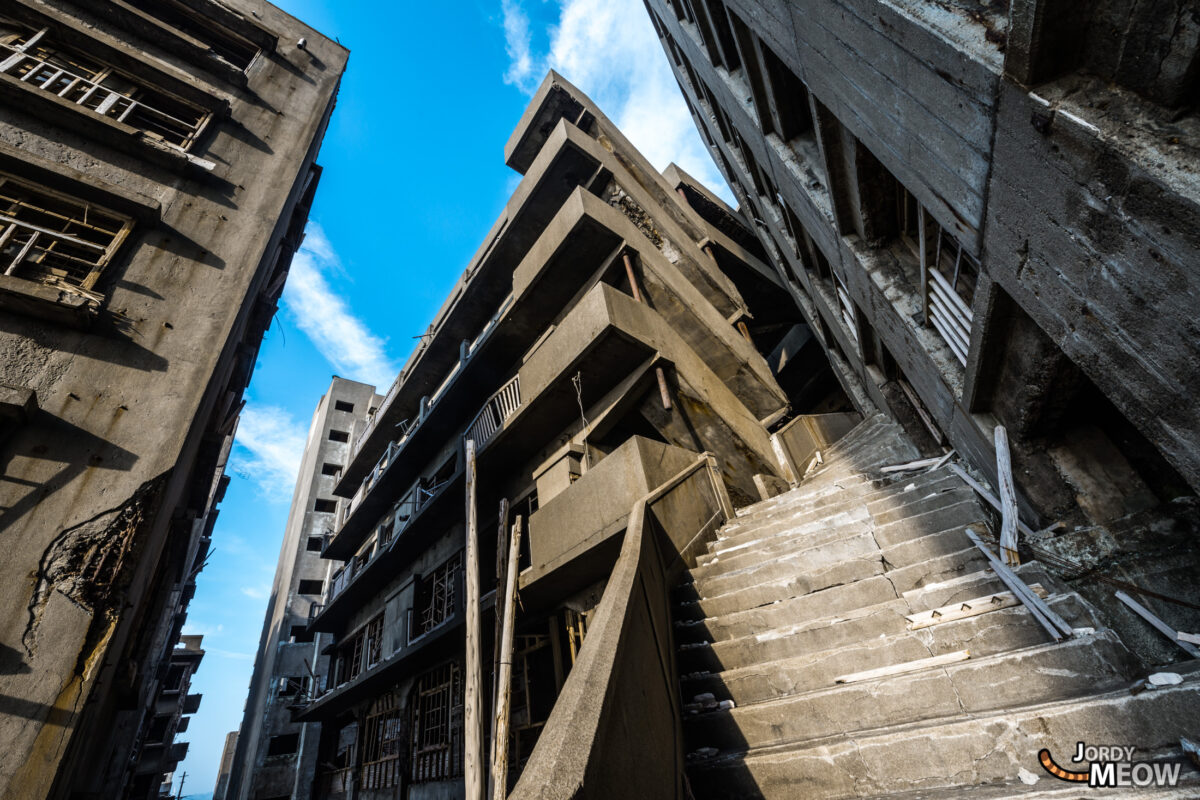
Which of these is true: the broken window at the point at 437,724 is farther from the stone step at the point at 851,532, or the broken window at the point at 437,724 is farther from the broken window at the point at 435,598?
the stone step at the point at 851,532

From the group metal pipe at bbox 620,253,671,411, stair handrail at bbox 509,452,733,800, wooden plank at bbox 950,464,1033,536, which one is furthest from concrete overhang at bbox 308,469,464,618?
wooden plank at bbox 950,464,1033,536

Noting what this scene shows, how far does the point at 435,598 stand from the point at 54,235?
1043 cm

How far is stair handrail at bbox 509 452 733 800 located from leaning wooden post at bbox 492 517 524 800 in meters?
1.27

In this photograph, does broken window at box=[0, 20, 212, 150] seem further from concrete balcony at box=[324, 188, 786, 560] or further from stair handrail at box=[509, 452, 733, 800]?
stair handrail at box=[509, 452, 733, 800]

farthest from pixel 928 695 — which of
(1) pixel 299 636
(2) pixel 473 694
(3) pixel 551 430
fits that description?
(1) pixel 299 636

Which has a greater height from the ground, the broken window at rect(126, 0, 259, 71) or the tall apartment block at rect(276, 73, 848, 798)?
the broken window at rect(126, 0, 259, 71)

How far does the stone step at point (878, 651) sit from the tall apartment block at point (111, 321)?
6.40m

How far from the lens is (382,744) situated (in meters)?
12.6

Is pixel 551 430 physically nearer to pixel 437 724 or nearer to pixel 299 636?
pixel 437 724

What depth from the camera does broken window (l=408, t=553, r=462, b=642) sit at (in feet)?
39.1

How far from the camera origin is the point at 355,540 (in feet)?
66.3

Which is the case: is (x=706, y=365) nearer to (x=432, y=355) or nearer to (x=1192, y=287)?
(x=1192, y=287)

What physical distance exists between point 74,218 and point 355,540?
1605 centimetres

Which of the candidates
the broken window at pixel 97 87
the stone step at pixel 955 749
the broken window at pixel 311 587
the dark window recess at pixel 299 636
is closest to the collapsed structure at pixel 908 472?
the stone step at pixel 955 749
